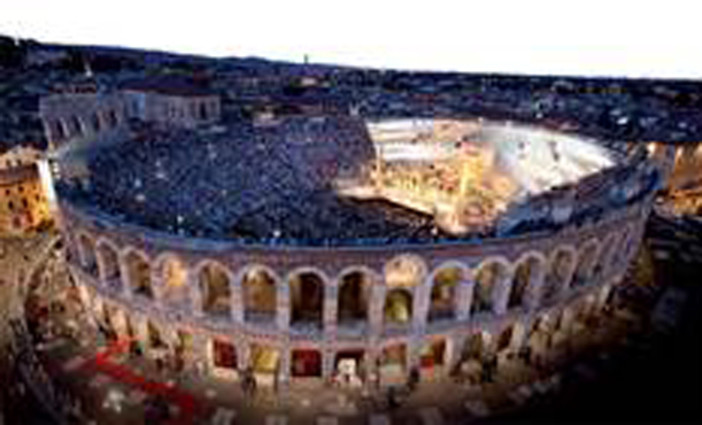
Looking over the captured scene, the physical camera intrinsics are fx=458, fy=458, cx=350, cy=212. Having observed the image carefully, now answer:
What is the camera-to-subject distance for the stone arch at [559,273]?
111 feet

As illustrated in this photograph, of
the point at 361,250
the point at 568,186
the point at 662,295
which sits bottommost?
the point at 662,295

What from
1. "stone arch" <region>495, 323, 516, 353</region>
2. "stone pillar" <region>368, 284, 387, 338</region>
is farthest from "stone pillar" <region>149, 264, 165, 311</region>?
"stone arch" <region>495, 323, 516, 353</region>

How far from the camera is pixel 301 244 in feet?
94.5

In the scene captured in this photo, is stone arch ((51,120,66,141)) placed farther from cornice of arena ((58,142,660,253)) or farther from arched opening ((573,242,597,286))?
arched opening ((573,242,597,286))

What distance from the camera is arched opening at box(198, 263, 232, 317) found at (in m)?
32.8

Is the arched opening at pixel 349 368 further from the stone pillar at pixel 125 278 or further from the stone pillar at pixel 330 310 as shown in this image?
the stone pillar at pixel 125 278

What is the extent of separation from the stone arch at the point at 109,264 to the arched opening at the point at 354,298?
1679 centimetres

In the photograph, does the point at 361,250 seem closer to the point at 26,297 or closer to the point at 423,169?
the point at 423,169

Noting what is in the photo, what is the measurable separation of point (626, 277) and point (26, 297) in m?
57.5

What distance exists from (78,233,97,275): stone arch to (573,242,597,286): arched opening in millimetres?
38281

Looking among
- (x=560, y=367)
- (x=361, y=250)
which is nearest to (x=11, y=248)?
(x=361, y=250)

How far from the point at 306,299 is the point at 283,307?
6042 millimetres

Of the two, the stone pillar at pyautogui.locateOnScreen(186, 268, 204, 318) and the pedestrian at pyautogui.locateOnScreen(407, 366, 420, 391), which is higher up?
the stone pillar at pyautogui.locateOnScreen(186, 268, 204, 318)

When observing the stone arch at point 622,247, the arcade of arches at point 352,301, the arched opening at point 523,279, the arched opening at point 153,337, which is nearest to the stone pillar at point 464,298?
the arcade of arches at point 352,301
